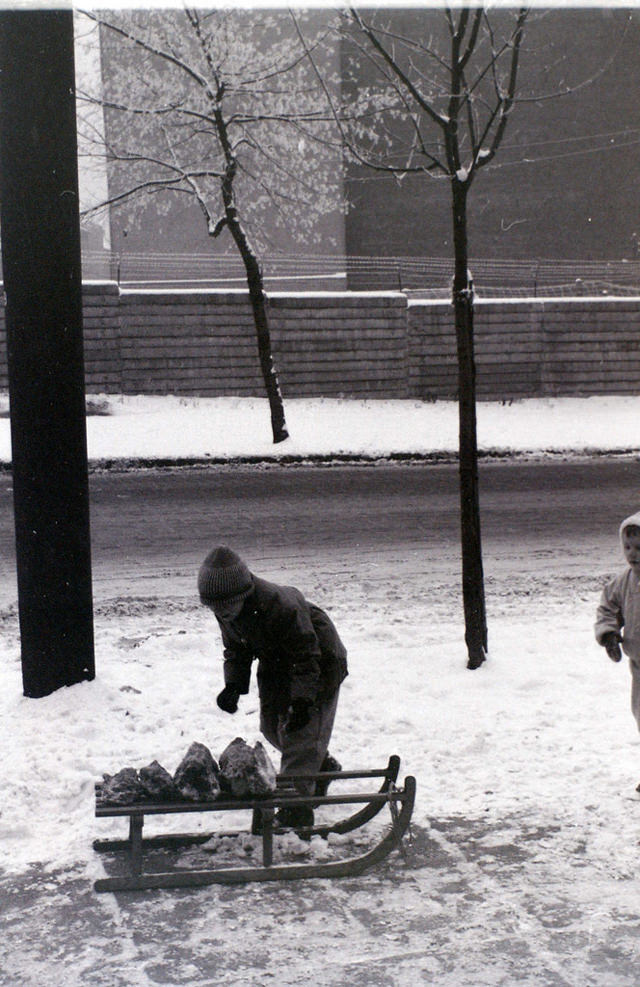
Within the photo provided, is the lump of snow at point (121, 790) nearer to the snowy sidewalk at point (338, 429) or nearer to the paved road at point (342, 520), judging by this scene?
the paved road at point (342, 520)

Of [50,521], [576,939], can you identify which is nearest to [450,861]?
[576,939]

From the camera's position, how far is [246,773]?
421cm

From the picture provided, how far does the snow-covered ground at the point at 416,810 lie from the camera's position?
3.55m

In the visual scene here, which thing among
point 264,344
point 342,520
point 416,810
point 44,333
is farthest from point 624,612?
point 264,344

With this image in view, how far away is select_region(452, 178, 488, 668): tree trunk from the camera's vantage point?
21.0 feet

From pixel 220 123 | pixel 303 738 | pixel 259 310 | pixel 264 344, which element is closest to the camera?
pixel 303 738

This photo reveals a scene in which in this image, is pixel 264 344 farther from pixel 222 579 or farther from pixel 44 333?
pixel 222 579

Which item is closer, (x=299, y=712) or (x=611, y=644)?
(x=299, y=712)

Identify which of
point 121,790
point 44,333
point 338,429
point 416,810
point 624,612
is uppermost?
point 44,333

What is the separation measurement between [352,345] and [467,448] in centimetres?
1270

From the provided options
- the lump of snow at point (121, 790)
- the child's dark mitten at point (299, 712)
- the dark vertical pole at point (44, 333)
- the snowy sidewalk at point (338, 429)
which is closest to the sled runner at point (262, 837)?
the lump of snow at point (121, 790)

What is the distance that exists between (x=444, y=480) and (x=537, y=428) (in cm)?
428

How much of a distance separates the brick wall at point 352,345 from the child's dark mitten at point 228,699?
547 inches

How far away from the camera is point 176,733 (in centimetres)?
543
